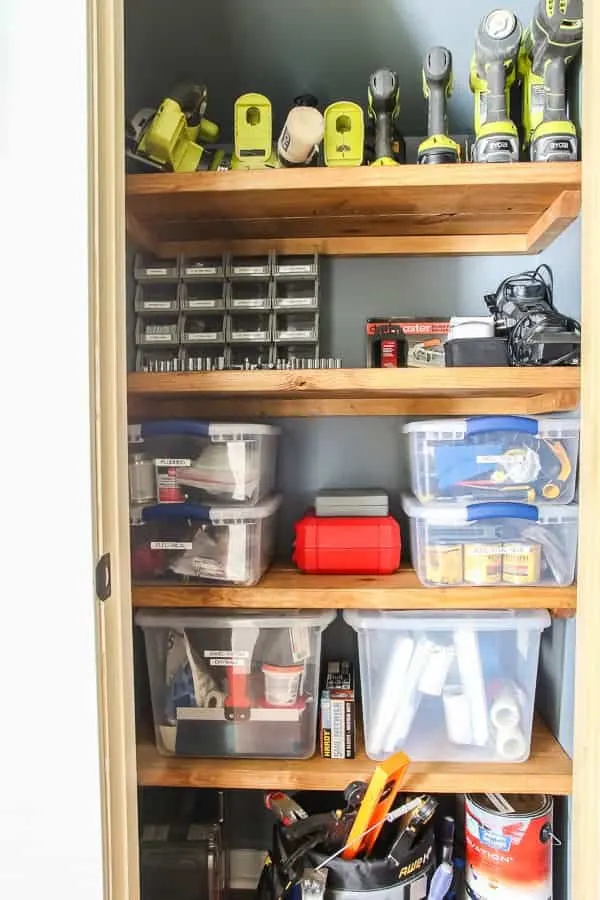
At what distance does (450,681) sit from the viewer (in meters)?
1.12

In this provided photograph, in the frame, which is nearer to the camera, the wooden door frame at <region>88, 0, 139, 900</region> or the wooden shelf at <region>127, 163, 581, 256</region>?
the wooden door frame at <region>88, 0, 139, 900</region>

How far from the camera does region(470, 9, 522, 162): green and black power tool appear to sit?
105cm

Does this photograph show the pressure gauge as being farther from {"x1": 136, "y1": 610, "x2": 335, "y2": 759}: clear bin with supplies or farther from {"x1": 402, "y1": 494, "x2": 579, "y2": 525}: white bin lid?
{"x1": 136, "y1": 610, "x2": 335, "y2": 759}: clear bin with supplies

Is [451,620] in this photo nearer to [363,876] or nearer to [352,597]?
[352,597]

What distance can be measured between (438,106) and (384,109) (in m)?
0.08

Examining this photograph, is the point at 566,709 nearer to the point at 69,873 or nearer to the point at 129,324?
the point at 69,873

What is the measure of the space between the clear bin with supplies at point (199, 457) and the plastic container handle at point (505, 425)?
1.11 feet

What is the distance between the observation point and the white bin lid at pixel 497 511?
1.08 metres

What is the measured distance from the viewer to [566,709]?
44.9 inches

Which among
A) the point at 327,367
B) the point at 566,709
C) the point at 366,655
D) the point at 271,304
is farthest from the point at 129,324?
the point at 566,709

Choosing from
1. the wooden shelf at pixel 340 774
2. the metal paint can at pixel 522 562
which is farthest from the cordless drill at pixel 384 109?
the wooden shelf at pixel 340 774

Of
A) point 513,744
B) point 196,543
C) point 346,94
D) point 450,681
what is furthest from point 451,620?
point 346,94

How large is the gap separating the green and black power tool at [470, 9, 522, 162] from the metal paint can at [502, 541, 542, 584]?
581mm

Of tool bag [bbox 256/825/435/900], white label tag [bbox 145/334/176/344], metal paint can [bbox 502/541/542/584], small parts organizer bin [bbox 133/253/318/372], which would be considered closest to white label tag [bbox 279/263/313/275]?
small parts organizer bin [bbox 133/253/318/372]
